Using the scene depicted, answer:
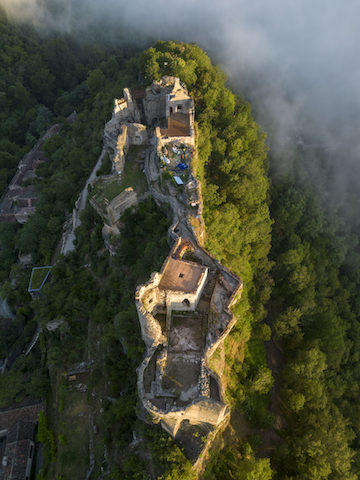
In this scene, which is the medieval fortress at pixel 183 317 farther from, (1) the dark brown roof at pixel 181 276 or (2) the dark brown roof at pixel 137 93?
(2) the dark brown roof at pixel 137 93

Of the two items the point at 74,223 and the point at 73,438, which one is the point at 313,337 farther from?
the point at 74,223

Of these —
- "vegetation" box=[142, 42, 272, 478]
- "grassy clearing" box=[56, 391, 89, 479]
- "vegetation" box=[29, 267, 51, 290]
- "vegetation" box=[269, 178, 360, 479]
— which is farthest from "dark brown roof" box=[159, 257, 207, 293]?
"vegetation" box=[29, 267, 51, 290]

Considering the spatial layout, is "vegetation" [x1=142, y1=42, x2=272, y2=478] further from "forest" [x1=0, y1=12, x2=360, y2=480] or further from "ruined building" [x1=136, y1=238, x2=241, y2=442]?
"ruined building" [x1=136, y1=238, x2=241, y2=442]

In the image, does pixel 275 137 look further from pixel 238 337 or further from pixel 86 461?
pixel 86 461

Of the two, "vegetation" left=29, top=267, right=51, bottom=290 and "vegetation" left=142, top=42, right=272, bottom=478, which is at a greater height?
"vegetation" left=142, top=42, right=272, bottom=478

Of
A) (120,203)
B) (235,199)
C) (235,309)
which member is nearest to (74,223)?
(120,203)

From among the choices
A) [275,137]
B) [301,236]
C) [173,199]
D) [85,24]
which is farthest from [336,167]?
[85,24]
